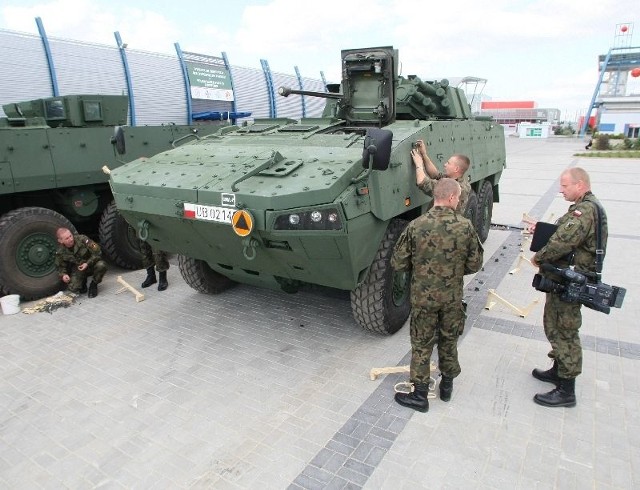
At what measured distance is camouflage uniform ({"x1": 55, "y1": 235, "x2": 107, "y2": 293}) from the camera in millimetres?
5895

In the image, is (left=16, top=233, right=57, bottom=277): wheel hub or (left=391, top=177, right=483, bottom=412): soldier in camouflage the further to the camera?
(left=16, top=233, right=57, bottom=277): wheel hub

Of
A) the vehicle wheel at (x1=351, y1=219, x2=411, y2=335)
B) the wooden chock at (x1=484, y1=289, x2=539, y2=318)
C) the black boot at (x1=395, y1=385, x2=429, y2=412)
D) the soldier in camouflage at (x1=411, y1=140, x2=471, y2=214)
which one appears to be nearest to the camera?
the black boot at (x1=395, y1=385, x2=429, y2=412)

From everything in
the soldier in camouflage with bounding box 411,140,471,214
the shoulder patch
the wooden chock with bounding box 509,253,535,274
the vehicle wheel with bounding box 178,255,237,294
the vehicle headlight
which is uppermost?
the soldier in camouflage with bounding box 411,140,471,214

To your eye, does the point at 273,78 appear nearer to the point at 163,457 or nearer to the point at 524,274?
the point at 524,274

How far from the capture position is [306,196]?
11.1ft

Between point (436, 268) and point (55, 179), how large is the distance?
4.91 metres

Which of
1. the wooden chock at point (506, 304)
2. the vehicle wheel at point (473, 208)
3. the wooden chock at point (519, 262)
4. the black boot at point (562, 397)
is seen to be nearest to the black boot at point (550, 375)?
the black boot at point (562, 397)

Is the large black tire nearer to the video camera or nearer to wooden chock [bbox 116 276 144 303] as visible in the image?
wooden chock [bbox 116 276 144 303]

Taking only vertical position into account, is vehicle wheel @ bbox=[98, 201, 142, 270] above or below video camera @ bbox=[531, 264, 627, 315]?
below

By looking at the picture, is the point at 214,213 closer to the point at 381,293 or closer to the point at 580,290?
the point at 381,293

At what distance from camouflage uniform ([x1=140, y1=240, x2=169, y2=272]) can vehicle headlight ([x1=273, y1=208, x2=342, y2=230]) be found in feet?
9.74

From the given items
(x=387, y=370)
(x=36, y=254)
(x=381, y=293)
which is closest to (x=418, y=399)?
(x=387, y=370)

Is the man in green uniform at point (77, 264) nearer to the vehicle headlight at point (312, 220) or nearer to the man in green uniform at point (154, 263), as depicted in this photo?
the man in green uniform at point (154, 263)

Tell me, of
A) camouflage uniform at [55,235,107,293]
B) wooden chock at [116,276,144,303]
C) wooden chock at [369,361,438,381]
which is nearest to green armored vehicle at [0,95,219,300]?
camouflage uniform at [55,235,107,293]
